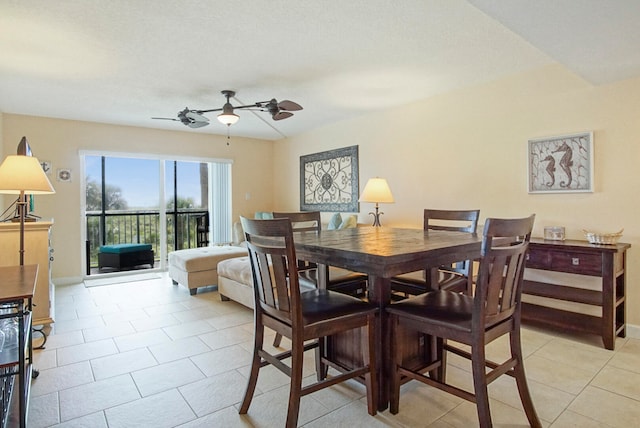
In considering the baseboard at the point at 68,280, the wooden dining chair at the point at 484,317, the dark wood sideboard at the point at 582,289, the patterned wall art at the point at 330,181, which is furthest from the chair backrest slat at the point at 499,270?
the baseboard at the point at 68,280

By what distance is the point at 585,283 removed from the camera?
3160mm

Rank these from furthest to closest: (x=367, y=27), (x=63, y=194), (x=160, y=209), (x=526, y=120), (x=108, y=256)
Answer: (x=160, y=209), (x=108, y=256), (x=63, y=194), (x=526, y=120), (x=367, y=27)

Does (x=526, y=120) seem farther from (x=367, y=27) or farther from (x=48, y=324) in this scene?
(x=48, y=324)

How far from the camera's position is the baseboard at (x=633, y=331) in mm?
2885

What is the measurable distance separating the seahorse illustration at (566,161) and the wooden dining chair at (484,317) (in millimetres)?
1905

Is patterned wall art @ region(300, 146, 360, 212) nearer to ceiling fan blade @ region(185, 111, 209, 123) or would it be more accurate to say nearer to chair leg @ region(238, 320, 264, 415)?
ceiling fan blade @ region(185, 111, 209, 123)

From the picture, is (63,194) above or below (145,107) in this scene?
below

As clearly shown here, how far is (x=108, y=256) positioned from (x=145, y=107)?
8.35 feet

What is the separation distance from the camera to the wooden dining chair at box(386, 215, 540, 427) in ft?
4.94

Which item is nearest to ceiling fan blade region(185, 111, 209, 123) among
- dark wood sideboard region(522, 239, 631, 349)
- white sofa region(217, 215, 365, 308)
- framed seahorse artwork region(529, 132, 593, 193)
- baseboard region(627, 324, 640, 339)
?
white sofa region(217, 215, 365, 308)

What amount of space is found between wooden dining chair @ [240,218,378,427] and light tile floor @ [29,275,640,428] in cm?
19

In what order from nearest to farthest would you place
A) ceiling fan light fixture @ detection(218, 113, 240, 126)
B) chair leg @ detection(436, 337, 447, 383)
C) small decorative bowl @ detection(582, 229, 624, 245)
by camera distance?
1. chair leg @ detection(436, 337, 447, 383)
2. small decorative bowl @ detection(582, 229, 624, 245)
3. ceiling fan light fixture @ detection(218, 113, 240, 126)

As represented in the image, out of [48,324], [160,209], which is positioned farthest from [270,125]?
[48,324]

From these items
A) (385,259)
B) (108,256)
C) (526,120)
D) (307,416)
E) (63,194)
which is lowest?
(307,416)
